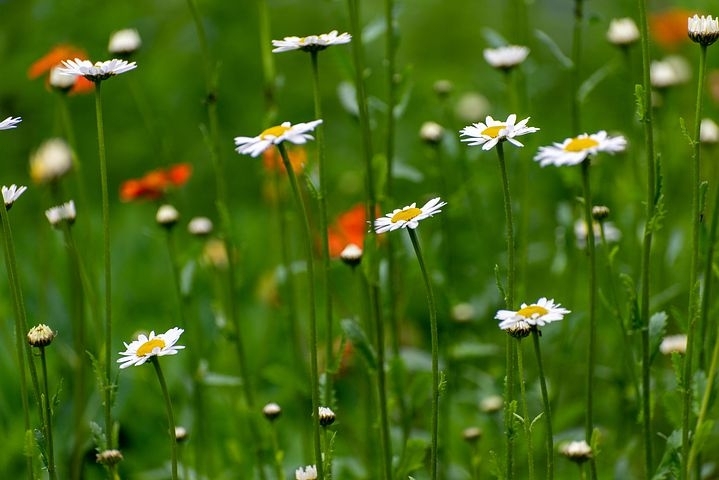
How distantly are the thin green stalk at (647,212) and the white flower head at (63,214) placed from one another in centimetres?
76

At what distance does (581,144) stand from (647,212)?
0.20 m

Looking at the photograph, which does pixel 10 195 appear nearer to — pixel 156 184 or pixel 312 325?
pixel 312 325

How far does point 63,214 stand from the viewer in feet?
4.73

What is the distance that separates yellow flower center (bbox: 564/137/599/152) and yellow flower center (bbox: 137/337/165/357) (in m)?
0.49

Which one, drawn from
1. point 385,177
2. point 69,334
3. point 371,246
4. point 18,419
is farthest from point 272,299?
point 371,246

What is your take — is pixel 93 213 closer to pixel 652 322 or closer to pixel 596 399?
pixel 596 399

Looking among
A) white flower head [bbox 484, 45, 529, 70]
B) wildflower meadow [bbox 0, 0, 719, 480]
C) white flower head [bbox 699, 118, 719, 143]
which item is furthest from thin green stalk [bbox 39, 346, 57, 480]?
white flower head [bbox 699, 118, 719, 143]

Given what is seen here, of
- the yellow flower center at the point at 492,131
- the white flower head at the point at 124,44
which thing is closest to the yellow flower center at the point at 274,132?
the yellow flower center at the point at 492,131

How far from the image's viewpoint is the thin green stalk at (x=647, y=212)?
119 centimetres

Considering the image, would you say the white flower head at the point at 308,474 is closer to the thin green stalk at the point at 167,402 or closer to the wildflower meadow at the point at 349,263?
the wildflower meadow at the point at 349,263

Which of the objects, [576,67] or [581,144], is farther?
[576,67]

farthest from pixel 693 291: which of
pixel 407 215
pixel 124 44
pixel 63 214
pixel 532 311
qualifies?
pixel 124 44

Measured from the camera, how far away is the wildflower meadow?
122 cm

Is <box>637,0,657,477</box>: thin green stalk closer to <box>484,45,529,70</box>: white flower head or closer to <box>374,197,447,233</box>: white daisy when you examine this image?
<box>374,197,447,233</box>: white daisy
